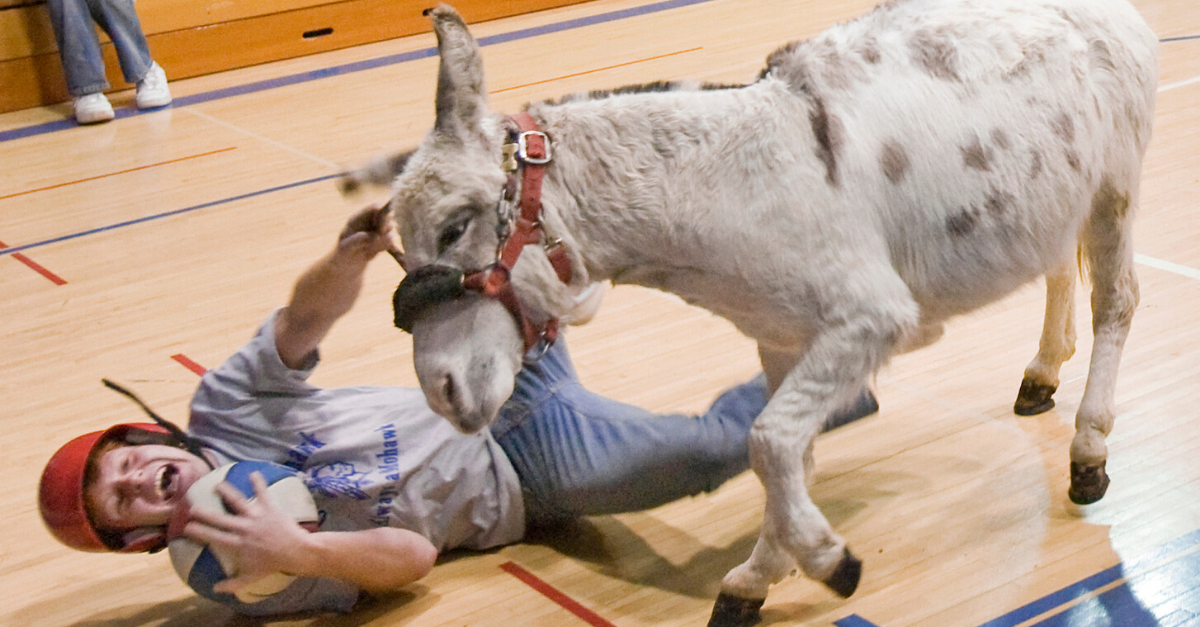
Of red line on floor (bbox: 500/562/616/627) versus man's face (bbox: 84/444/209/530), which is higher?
man's face (bbox: 84/444/209/530)

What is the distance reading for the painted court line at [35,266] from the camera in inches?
189

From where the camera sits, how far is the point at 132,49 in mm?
7711

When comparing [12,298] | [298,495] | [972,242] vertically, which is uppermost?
[972,242]

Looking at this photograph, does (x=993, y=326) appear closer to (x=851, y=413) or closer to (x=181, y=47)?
(x=851, y=413)

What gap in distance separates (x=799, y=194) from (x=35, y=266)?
12.9 feet

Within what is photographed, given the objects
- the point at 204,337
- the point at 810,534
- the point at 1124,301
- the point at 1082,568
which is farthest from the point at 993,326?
the point at 204,337

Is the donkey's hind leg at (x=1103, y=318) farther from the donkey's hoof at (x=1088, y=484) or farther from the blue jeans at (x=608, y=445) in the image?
the blue jeans at (x=608, y=445)

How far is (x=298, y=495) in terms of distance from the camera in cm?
243

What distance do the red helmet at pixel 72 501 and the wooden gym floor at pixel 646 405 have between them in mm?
279

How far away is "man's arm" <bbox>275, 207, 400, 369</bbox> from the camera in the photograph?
8.32 ft

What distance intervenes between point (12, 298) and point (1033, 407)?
12.2ft

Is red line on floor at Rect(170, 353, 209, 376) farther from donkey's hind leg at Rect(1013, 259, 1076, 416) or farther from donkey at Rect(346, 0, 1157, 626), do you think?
donkey's hind leg at Rect(1013, 259, 1076, 416)

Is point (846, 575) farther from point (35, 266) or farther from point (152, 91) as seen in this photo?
point (152, 91)

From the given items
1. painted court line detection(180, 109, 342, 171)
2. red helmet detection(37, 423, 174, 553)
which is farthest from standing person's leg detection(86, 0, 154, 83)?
red helmet detection(37, 423, 174, 553)
